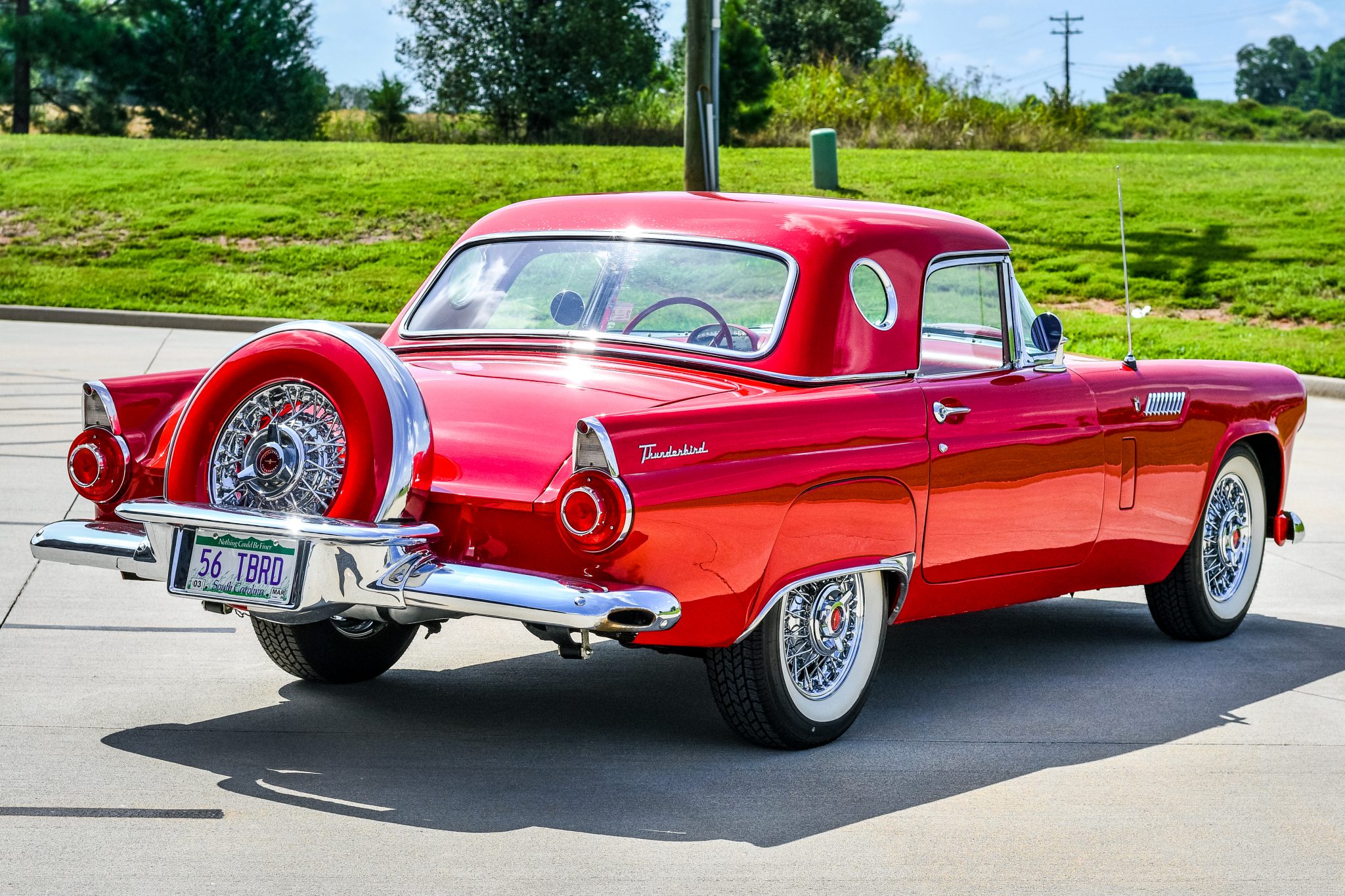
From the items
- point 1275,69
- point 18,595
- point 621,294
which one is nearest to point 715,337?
point 621,294

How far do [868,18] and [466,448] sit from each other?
66793 millimetres

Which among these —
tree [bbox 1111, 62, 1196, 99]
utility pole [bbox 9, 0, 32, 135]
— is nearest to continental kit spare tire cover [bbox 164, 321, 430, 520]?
utility pole [bbox 9, 0, 32, 135]

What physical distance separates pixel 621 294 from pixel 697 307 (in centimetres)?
27

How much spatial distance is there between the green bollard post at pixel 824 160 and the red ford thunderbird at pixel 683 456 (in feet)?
65.1

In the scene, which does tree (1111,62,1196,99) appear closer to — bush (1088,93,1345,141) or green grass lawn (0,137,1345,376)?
bush (1088,93,1345,141)

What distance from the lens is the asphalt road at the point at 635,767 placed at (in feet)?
13.4

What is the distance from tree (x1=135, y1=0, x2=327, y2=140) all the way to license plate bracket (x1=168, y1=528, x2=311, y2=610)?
1793 inches

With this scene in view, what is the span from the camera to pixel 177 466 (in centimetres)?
489

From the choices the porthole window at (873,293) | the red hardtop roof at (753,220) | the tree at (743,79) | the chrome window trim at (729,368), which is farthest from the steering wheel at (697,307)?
the tree at (743,79)

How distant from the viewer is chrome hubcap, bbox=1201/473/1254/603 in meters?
6.90

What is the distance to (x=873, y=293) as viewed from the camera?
216 inches

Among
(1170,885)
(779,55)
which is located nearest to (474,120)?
(779,55)

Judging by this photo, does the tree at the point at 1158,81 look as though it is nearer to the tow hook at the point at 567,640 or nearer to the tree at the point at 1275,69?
→ the tree at the point at 1275,69

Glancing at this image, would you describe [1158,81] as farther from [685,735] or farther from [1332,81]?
[685,735]
